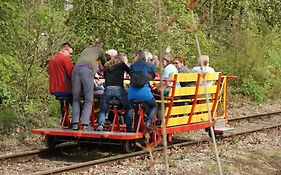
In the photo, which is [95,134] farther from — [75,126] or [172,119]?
[172,119]

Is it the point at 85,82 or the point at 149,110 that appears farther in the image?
the point at 149,110

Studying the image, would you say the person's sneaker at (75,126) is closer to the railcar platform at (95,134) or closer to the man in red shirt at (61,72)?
the railcar platform at (95,134)

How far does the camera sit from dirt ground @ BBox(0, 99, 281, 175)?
10.2 meters

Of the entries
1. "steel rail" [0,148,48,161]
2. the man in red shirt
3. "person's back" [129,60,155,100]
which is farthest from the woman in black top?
"steel rail" [0,148,48,161]

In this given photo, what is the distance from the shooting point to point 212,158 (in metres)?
11.4

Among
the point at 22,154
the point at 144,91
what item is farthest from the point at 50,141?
the point at 144,91

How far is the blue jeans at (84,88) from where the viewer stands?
1141 cm

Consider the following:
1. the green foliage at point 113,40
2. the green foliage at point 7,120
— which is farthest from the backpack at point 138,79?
the green foliage at point 7,120

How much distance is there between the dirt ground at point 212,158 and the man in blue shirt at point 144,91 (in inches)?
30.5

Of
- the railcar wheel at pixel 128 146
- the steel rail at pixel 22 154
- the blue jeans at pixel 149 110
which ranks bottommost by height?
the steel rail at pixel 22 154

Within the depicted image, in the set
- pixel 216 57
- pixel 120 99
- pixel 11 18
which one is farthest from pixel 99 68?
pixel 216 57

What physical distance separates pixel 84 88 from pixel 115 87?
559 mm

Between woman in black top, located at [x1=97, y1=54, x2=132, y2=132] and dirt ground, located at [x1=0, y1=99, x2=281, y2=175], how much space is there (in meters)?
0.95

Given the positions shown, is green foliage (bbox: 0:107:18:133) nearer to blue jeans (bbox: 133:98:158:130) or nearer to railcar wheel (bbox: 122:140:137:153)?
railcar wheel (bbox: 122:140:137:153)
